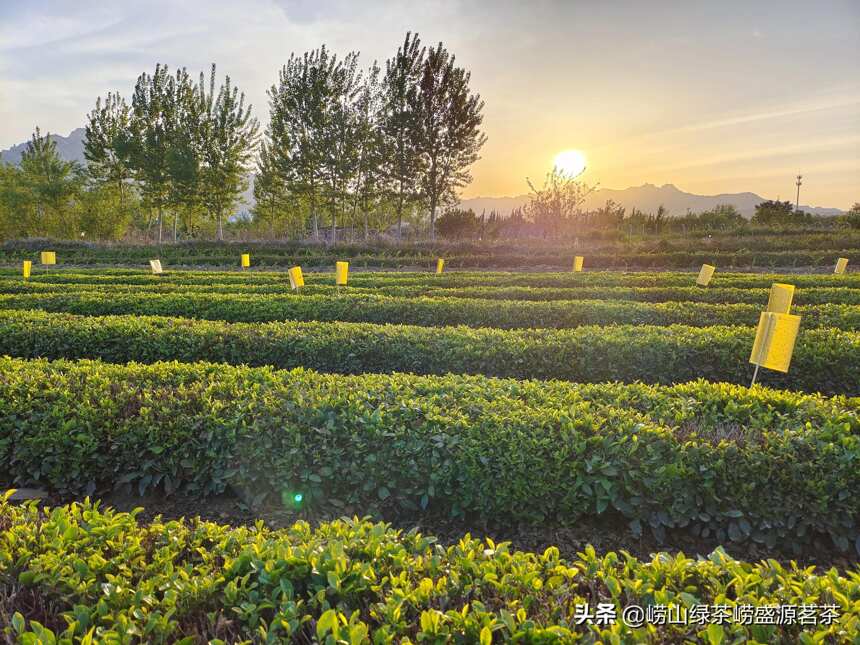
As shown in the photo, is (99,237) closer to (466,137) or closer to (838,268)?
(466,137)

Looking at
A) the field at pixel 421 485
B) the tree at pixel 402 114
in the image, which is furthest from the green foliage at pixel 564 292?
the tree at pixel 402 114

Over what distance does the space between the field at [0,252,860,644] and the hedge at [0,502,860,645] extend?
0.01 metres

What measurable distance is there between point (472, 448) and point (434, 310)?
5.21 meters

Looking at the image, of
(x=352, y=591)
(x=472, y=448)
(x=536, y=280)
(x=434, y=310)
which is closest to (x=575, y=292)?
(x=536, y=280)

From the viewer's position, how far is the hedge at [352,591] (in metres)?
1.47

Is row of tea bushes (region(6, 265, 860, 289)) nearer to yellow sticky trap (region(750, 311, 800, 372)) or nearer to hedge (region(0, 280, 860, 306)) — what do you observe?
Result: hedge (region(0, 280, 860, 306))

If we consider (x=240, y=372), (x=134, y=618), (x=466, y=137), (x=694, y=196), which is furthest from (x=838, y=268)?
(x=694, y=196)

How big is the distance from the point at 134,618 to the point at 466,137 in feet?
110

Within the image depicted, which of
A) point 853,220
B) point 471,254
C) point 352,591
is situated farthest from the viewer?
point 853,220

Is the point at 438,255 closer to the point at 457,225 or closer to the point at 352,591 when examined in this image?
the point at 457,225

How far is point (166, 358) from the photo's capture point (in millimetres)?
6004

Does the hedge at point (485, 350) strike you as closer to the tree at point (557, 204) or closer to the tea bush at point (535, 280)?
the tea bush at point (535, 280)

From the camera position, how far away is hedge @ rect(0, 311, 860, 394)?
17.2ft

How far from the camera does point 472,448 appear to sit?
2.95 metres
